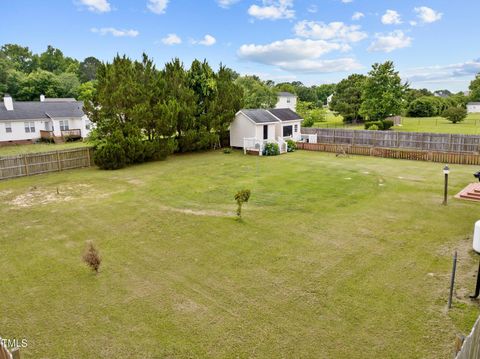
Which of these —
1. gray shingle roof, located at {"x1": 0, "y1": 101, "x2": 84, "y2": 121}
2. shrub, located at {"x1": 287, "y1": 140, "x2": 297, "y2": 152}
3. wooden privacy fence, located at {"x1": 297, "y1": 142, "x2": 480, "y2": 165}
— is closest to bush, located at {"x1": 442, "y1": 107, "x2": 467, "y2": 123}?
wooden privacy fence, located at {"x1": 297, "y1": 142, "x2": 480, "y2": 165}

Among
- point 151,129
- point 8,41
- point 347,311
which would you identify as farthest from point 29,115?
point 8,41

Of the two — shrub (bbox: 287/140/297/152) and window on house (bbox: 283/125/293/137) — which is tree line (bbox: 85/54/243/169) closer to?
window on house (bbox: 283/125/293/137)

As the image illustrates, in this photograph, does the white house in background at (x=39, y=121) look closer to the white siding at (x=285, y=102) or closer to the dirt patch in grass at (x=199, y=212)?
the dirt patch in grass at (x=199, y=212)

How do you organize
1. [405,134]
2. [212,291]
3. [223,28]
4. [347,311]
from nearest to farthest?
[347,311] < [212,291] < [405,134] < [223,28]

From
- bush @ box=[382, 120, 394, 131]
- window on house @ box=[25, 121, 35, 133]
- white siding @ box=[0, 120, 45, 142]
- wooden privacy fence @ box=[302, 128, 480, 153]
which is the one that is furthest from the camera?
bush @ box=[382, 120, 394, 131]

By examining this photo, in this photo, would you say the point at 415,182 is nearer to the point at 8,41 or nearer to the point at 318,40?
the point at 318,40

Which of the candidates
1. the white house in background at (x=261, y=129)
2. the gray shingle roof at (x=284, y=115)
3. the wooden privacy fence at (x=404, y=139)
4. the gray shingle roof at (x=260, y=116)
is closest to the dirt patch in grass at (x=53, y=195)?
the white house in background at (x=261, y=129)

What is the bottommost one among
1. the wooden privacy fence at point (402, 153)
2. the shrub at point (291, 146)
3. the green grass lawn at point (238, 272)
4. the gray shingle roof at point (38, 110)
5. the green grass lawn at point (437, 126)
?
the green grass lawn at point (238, 272)

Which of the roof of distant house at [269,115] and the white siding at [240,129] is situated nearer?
the white siding at [240,129]
